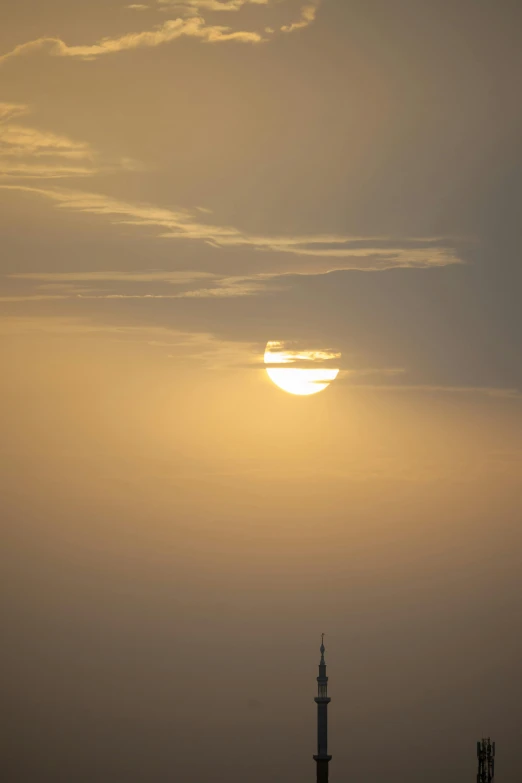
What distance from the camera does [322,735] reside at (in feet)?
571

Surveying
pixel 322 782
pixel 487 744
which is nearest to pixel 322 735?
pixel 322 782

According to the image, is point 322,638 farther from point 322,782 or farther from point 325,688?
point 322,782

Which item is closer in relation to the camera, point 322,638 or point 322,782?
point 322,782

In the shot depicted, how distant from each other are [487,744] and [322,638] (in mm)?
34180

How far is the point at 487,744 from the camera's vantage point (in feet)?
541

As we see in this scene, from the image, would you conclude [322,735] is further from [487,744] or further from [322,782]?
[487,744]

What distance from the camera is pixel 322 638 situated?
18212 cm

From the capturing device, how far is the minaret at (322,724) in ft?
552

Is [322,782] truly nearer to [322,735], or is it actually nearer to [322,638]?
[322,735]

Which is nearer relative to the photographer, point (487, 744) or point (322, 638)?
point (487, 744)

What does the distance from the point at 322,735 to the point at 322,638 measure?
17.0 metres

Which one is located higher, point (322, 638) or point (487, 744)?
point (322, 638)

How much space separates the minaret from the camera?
168 m

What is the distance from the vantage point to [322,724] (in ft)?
581
